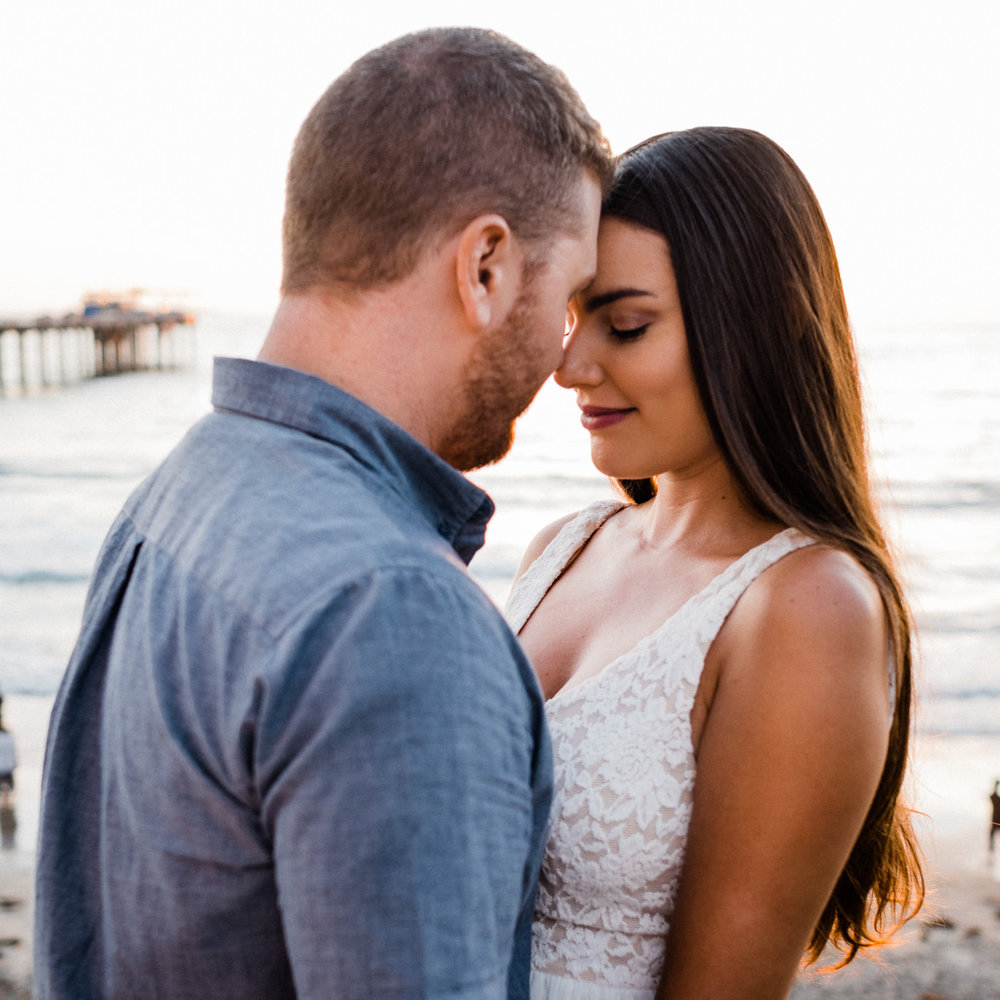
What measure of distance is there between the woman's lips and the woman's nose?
96 mm

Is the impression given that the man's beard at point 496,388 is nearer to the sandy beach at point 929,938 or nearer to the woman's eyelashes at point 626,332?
the woman's eyelashes at point 626,332

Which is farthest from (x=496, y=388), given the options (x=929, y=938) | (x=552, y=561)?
(x=929, y=938)

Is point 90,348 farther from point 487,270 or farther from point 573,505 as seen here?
point 487,270

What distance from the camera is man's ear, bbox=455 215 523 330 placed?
1711 mm

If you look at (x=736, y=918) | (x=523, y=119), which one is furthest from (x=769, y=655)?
(x=523, y=119)

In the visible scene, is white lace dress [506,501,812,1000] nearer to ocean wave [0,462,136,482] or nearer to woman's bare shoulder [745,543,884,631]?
Answer: woman's bare shoulder [745,543,884,631]

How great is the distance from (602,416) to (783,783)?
1.09 metres

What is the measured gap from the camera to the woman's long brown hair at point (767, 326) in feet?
8.20

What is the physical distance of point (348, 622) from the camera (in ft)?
3.98

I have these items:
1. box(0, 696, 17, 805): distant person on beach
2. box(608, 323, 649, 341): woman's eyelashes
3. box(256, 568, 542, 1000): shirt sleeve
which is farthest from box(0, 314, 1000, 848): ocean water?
box(0, 696, 17, 805): distant person on beach

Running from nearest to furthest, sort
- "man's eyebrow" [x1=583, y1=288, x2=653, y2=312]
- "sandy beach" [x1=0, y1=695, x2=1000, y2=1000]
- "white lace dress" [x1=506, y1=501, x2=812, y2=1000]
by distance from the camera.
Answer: "white lace dress" [x1=506, y1=501, x2=812, y2=1000], "man's eyebrow" [x1=583, y1=288, x2=653, y2=312], "sandy beach" [x1=0, y1=695, x2=1000, y2=1000]

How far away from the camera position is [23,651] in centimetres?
1207

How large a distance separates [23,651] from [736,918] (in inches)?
462

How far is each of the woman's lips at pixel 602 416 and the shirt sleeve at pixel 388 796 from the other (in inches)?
61.0
